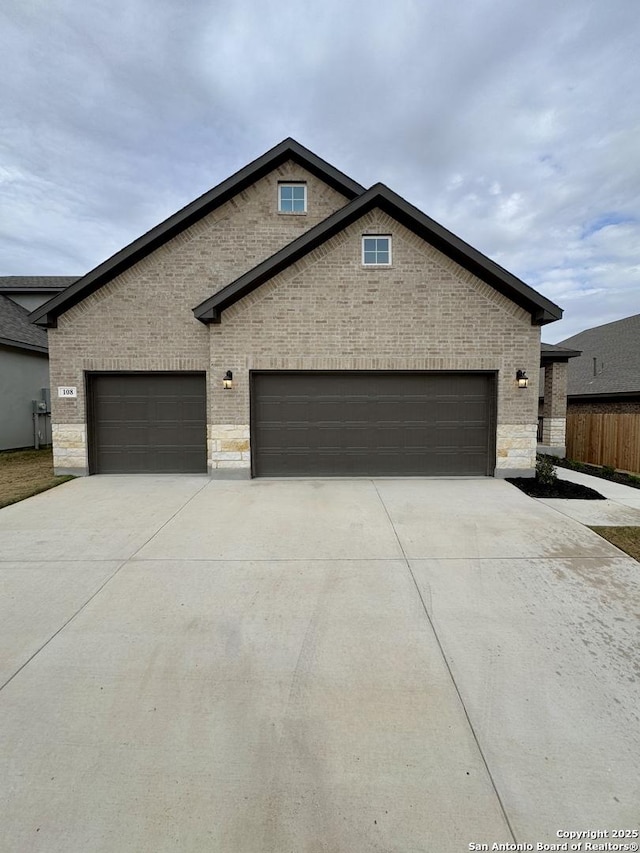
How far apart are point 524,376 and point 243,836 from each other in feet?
30.3

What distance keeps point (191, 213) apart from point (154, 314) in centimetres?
265

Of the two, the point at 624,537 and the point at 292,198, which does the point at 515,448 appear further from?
the point at 292,198

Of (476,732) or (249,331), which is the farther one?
(249,331)

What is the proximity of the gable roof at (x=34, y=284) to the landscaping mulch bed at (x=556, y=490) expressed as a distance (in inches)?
817

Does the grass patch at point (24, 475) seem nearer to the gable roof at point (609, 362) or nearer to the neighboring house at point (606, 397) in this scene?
the neighboring house at point (606, 397)

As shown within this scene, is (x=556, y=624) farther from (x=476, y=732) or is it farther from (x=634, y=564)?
(x=634, y=564)

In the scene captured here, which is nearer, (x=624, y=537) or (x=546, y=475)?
(x=624, y=537)

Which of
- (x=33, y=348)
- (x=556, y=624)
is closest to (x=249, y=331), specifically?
(x=556, y=624)

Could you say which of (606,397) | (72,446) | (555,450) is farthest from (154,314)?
(606,397)

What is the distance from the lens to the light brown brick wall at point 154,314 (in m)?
9.44

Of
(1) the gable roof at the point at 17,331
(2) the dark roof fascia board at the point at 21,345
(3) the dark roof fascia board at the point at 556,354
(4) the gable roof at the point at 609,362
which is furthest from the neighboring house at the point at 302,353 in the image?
(4) the gable roof at the point at 609,362

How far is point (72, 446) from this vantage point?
31.3 feet

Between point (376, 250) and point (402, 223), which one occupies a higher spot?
point (402, 223)

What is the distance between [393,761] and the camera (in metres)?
2.18
